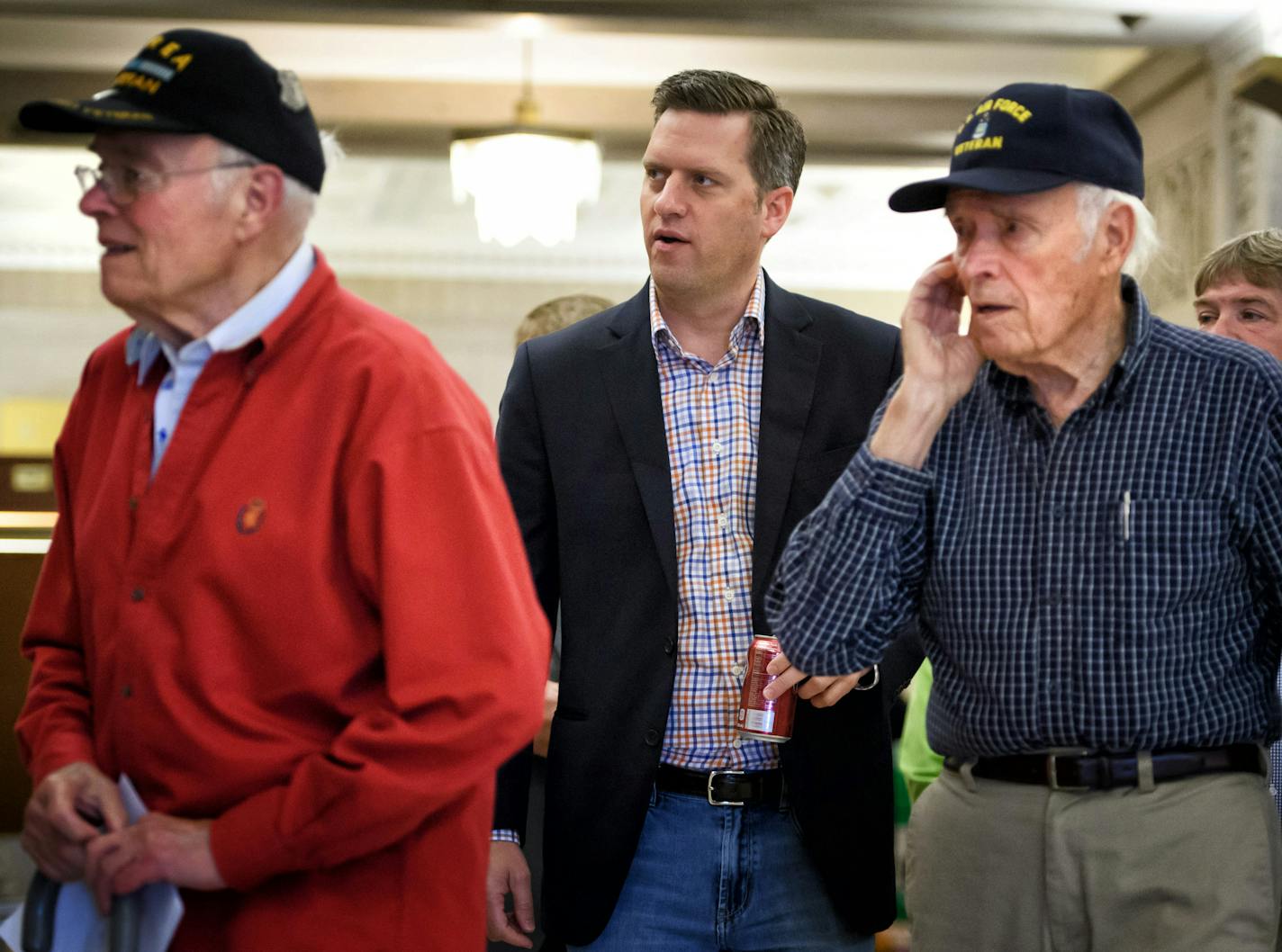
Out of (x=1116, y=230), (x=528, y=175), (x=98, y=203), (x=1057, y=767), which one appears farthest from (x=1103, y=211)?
(x=528, y=175)

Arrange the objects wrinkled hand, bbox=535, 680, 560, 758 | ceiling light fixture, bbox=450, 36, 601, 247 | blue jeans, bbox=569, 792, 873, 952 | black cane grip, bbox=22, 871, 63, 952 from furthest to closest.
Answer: ceiling light fixture, bbox=450, 36, 601, 247, wrinkled hand, bbox=535, 680, 560, 758, blue jeans, bbox=569, 792, 873, 952, black cane grip, bbox=22, 871, 63, 952

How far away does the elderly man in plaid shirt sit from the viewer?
1.90m

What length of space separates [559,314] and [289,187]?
5.64 ft

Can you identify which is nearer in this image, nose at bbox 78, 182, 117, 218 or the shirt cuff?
nose at bbox 78, 182, 117, 218

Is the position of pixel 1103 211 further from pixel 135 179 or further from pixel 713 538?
pixel 135 179

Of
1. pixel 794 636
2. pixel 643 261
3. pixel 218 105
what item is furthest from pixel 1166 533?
pixel 643 261

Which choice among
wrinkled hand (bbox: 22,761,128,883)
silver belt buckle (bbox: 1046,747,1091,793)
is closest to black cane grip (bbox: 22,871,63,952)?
wrinkled hand (bbox: 22,761,128,883)

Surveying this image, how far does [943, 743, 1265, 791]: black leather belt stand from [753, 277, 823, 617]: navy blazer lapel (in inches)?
19.7

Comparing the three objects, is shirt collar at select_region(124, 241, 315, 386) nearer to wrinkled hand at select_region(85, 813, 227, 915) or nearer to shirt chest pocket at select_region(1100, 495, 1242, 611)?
wrinkled hand at select_region(85, 813, 227, 915)

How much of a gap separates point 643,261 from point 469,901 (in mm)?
11941

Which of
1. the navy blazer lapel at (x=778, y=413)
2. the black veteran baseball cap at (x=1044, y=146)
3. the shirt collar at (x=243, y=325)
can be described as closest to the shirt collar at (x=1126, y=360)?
the black veteran baseball cap at (x=1044, y=146)

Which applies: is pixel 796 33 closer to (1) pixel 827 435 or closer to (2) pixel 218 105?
(1) pixel 827 435

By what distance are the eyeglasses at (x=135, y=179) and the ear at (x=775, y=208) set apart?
3.52 feet

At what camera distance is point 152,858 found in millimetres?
1555
